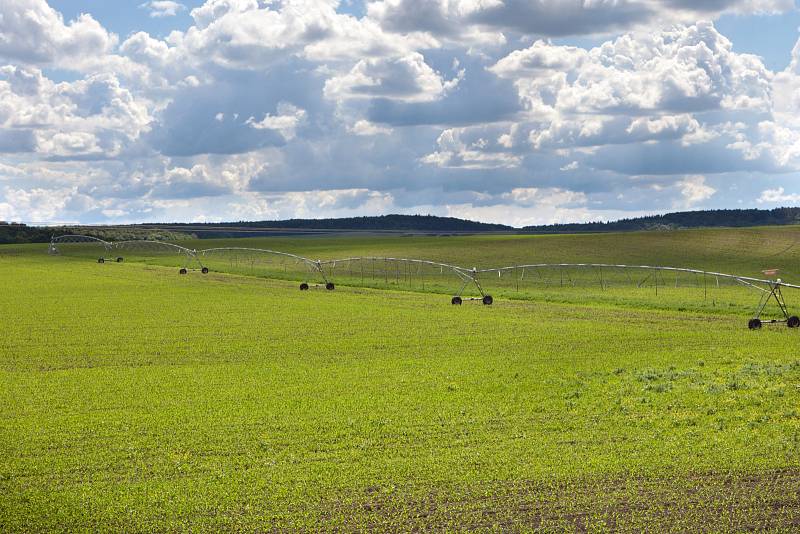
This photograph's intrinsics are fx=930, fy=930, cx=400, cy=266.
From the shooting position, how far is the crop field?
1527cm

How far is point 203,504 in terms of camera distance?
51.0 ft

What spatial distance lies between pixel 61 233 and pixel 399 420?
171967 millimetres

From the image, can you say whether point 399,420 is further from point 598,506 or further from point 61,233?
point 61,233

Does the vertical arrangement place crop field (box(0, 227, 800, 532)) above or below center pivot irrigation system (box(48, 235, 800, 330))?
below

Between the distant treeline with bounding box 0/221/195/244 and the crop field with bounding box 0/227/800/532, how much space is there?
13251 cm

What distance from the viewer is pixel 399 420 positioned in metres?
21.2

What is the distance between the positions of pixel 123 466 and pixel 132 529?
3.37 m

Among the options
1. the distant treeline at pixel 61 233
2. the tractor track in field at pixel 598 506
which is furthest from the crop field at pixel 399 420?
the distant treeline at pixel 61 233

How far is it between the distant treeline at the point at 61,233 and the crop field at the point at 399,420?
13251cm

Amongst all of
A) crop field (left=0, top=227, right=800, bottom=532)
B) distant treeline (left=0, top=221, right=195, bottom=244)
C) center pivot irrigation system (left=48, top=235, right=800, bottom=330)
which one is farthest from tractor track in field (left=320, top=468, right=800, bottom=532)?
distant treeline (left=0, top=221, right=195, bottom=244)

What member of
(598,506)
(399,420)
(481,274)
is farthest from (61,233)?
(598,506)

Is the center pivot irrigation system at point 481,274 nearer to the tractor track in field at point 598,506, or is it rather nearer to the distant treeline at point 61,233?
the tractor track in field at point 598,506

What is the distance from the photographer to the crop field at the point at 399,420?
1527 cm

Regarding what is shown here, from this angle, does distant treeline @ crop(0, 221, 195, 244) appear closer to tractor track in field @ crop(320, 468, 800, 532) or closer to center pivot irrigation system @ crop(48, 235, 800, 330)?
center pivot irrigation system @ crop(48, 235, 800, 330)
